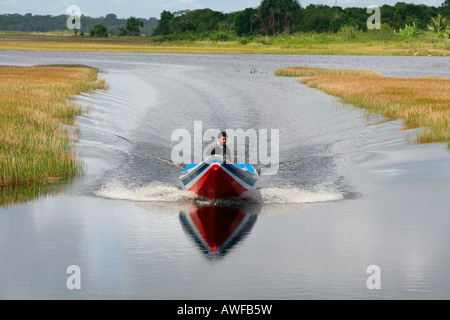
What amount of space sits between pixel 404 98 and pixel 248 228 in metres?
30.8

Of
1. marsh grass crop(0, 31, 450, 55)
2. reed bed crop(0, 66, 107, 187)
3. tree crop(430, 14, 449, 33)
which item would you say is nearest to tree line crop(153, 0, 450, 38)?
marsh grass crop(0, 31, 450, 55)

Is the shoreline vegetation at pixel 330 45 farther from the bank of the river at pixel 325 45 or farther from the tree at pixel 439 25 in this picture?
the tree at pixel 439 25

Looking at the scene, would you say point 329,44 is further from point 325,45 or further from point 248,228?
point 248,228

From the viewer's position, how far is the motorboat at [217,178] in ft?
Result: 64.1

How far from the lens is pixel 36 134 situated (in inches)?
1077

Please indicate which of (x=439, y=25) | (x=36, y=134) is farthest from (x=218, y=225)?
(x=439, y=25)

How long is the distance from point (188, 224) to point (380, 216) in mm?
5247

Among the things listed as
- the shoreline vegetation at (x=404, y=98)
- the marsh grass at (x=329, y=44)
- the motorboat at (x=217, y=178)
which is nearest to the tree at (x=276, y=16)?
the marsh grass at (x=329, y=44)

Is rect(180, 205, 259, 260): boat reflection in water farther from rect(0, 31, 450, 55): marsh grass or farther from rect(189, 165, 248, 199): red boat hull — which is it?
rect(0, 31, 450, 55): marsh grass

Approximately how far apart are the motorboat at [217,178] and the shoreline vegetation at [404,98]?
13.8 m

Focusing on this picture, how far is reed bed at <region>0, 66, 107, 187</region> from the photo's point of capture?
913 inches
